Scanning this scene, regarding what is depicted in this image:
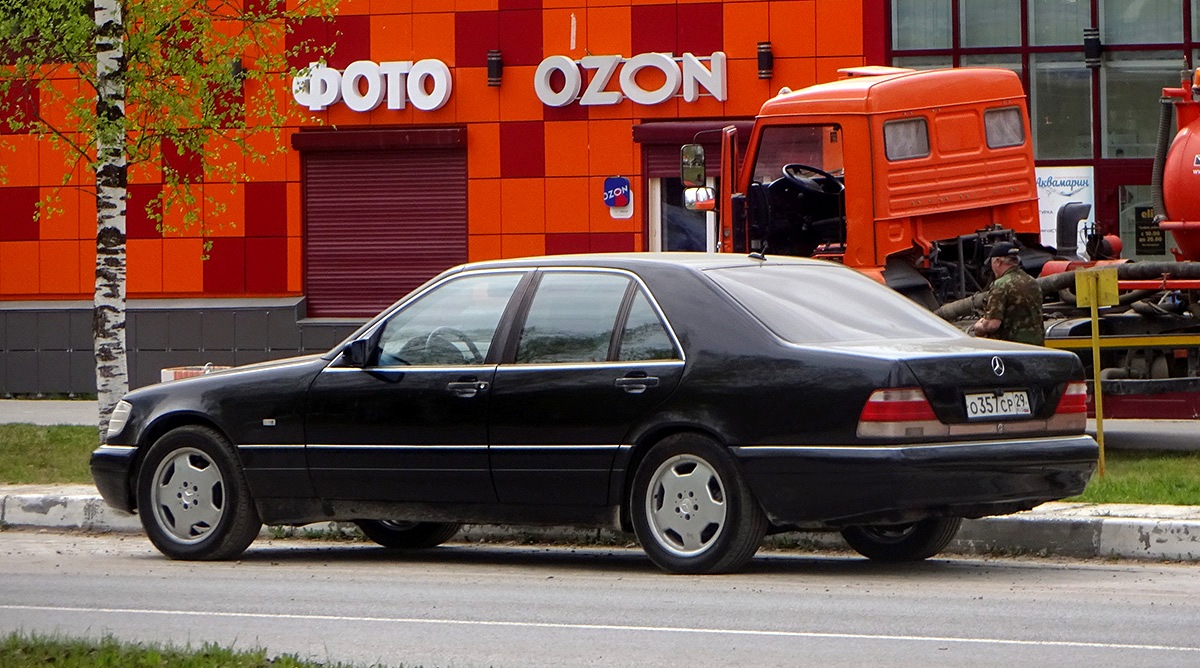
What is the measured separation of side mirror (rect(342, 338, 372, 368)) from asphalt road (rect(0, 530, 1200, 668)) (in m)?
1.02

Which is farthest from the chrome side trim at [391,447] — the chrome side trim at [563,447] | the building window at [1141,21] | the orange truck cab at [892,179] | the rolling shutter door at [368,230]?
the building window at [1141,21]

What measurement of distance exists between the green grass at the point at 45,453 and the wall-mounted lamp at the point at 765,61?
832 cm

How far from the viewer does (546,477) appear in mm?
8508

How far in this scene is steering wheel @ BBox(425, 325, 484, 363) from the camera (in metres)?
8.84

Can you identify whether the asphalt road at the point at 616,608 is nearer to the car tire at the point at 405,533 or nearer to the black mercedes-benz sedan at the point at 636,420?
the car tire at the point at 405,533

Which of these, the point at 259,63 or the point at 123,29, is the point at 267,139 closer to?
the point at 259,63

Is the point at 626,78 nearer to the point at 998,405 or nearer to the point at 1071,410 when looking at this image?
the point at 1071,410

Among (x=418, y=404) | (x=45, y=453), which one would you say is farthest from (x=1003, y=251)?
(x=45, y=453)

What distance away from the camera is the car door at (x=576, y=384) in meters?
8.34

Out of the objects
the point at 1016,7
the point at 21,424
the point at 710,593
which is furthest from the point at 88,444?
the point at 1016,7

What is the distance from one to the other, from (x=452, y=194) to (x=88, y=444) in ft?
24.6

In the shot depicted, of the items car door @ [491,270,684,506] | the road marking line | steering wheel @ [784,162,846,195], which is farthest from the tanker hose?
the road marking line

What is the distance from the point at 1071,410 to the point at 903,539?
1098 millimetres

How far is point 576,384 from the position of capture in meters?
8.47
